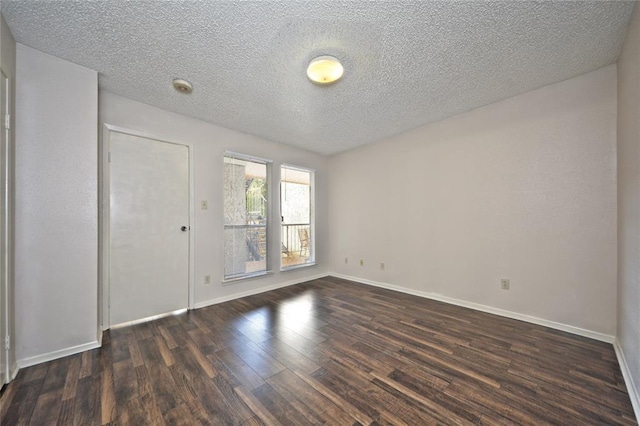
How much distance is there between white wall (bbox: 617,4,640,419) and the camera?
1489 millimetres

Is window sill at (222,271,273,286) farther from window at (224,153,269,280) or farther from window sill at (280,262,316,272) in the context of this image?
window sill at (280,262,316,272)

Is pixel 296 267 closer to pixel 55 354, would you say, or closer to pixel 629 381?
pixel 55 354

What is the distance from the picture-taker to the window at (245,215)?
3.48 m

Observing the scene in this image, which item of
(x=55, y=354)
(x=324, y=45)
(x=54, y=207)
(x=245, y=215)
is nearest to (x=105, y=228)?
(x=54, y=207)

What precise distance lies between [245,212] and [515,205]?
3.47 meters

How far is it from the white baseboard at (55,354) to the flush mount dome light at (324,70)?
3.06 meters

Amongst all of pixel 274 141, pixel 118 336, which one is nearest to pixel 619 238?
pixel 274 141

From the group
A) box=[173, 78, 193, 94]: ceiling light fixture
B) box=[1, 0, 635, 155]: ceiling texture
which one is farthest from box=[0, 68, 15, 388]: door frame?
box=[173, 78, 193, 94]: ceiling light fixture

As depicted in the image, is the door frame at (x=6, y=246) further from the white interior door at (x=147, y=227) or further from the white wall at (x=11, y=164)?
the white interior door at (x=147, y=227)

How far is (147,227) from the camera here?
2748 mm

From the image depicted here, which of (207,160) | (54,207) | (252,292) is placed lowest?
(252,292)

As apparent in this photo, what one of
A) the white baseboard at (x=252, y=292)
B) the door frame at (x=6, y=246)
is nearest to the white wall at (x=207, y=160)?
the white baseboard at (x=252, y=292)

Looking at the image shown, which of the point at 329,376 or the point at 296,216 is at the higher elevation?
the point at 296,216

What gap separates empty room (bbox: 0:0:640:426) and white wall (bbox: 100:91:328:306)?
0.08 ft
